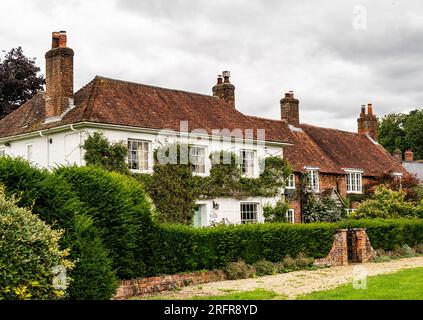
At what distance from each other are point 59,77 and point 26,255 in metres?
18.4

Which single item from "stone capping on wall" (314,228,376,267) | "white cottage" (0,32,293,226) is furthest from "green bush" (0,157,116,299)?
"white cottage" (0,32,293,226)

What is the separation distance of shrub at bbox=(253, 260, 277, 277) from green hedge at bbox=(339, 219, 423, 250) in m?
5.38

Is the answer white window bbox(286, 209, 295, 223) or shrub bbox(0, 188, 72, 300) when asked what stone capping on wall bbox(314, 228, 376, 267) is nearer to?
white window bbox(286, 209, 295, 223)

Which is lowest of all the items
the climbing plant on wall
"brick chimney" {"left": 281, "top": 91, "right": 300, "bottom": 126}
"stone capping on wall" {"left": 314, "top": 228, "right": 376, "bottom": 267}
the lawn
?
the lawn

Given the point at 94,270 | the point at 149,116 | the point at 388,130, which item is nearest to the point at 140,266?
the point at 94,270

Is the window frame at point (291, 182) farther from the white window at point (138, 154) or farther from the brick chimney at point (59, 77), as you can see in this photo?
the brick chimney at point (59, 77)

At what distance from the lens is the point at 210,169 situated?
3053 centimetres

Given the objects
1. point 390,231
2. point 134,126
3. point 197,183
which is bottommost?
point 390,231

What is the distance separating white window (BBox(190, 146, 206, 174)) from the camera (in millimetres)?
29844

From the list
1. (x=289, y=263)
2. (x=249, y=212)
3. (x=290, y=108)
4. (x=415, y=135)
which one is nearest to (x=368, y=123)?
(x=290, y=108)

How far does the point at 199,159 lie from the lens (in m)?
30.2

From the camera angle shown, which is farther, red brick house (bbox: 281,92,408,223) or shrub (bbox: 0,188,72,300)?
red brick house (bbox: 281,92,408,223)

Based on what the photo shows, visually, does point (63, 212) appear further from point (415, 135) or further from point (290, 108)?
point (415, 135)

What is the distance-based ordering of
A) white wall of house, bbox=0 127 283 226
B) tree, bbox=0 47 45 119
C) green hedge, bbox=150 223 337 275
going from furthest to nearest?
tree, bbox=0 47 45 119 → white wall of house, bbox=0 127 283 226 → green hedge, bbox=150 223 337 275
